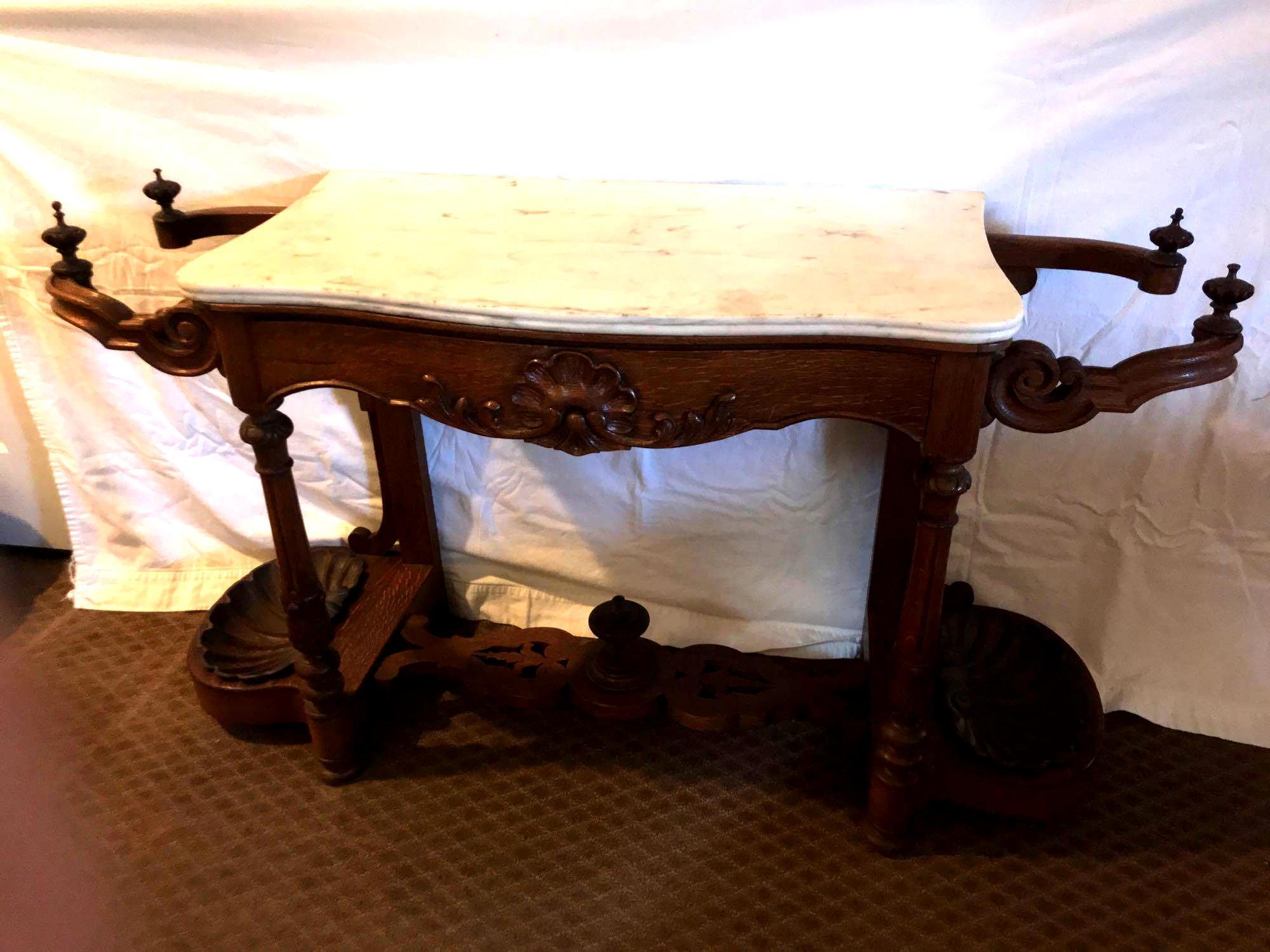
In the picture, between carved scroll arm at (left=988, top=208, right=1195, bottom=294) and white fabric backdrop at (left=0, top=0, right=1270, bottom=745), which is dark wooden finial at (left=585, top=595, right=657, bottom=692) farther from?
carved scroll arm at (left=988, top=208, right=1195, bottom=294)

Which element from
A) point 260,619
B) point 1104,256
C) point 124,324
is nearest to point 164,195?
point 124,324

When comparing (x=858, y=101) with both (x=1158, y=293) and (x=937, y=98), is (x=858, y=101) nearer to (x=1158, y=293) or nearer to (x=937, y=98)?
(x=937, y=98)

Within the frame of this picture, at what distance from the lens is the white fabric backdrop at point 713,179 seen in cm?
111

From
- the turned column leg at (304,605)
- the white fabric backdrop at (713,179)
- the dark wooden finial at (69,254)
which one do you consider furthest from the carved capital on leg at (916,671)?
the dark wooden finial at (69,254)

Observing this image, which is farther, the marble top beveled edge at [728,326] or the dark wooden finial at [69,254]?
the dark wooden finial at [69,254]

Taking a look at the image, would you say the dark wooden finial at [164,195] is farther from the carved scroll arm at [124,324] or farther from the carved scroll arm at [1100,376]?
the carved scroll arm at [1100,376]

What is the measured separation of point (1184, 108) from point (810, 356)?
0.58 meters

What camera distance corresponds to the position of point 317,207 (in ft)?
3.66

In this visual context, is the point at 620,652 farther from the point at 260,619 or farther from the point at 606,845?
the point at 260,619

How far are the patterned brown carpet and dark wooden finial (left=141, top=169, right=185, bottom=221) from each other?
0.59 m

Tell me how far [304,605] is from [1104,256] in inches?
39.4

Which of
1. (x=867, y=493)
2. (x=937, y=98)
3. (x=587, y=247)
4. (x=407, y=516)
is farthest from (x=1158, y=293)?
(x=407, y=516)

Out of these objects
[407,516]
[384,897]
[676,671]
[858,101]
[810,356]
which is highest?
[858,101]

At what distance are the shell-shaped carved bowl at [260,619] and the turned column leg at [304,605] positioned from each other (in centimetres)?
11
